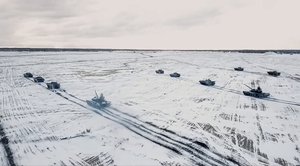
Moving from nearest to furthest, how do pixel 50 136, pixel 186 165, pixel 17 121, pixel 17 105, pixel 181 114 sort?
pixel 186 165, pixel 50 136, pixel 17 121, pixel 181 114, pixel 17 105

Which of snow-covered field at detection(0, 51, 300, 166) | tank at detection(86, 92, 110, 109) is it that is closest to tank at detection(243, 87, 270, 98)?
snow-covered field at detection(0, 51, 300, 166)

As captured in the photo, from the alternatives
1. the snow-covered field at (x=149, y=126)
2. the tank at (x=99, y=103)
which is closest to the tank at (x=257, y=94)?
the snow-covered field at (x=149, y=126)

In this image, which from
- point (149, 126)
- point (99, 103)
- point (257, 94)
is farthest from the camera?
point (257, 94)

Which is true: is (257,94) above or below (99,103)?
below

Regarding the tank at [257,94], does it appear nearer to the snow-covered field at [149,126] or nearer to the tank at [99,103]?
the snow-covered field at [149,126]

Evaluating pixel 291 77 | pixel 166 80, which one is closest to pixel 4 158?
pixel 166 80

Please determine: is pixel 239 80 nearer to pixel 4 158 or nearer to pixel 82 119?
pixel 82 119

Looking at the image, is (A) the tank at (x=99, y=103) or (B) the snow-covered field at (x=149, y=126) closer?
(B) the snow-covered field at (x=149, y=126)

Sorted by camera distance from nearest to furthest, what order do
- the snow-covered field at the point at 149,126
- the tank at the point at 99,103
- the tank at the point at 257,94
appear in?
1. the snow-covered field at the point at 149,126
2. the tank at the point at 99,103
3. the tank at the point at 257,94

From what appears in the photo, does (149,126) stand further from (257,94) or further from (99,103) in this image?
(257,94)

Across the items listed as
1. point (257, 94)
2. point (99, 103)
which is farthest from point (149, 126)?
point (257, 94)

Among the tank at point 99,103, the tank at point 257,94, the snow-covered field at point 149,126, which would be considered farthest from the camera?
the tank at point 257,94
